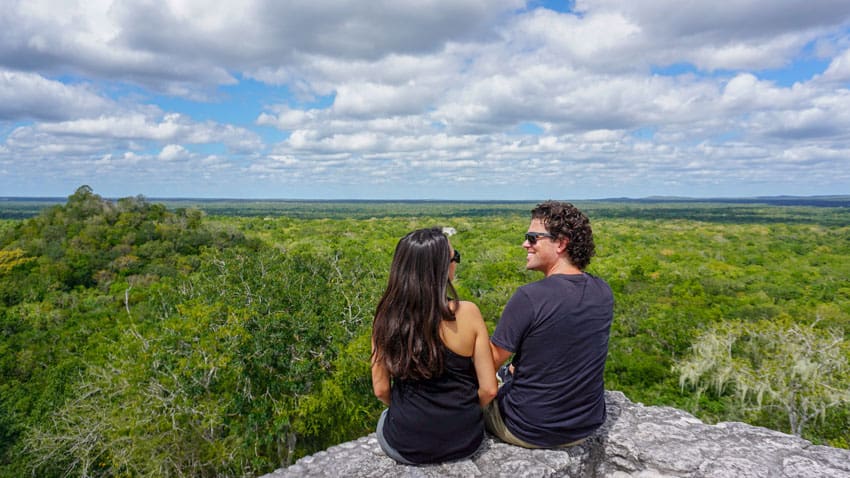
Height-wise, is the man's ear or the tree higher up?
the man's ear

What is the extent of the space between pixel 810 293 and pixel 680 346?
1617 cm

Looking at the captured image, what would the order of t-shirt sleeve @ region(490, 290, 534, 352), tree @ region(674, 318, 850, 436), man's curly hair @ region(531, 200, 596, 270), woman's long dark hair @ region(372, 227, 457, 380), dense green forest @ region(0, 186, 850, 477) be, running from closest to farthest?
woman's long dark hair @ region(372, 227, 457, 380), t-shirt sleeve @ region(490, 290, 534, 352), man's curly hair @ region(531, 200, 596, 270), dense green forest @ region(0, 186, 850, 477), tree @ region(674, 318, 850, 436)

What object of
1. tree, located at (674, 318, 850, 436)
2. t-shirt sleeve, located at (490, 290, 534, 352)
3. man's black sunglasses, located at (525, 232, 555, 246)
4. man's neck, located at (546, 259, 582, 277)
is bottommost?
tree, located at (674, 318, 850, 436)

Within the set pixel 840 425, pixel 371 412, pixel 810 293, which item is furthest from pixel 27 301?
pixel 810 293

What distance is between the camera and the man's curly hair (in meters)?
2.67

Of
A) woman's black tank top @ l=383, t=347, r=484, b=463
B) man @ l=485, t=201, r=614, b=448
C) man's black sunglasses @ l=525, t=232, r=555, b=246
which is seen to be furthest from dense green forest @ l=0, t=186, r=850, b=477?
man's black sunglasses @ l=525, t=232, r=555, b=246

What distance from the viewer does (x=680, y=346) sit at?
2195 cm

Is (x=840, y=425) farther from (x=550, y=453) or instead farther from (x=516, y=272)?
(x=516, y=272)

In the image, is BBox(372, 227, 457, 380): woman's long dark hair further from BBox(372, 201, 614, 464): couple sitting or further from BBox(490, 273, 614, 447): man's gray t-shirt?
BBox(490, 273, 614, 447): man's gray t-shirt

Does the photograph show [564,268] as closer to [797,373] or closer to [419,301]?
[419,301]

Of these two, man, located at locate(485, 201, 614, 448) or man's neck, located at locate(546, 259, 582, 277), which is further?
man's neck, located at locate(546, 259, 582, 277)

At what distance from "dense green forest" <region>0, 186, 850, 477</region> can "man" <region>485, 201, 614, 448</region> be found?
6.06m

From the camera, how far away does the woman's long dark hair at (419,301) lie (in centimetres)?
241

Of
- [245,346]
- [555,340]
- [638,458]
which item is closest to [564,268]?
[555,340]
